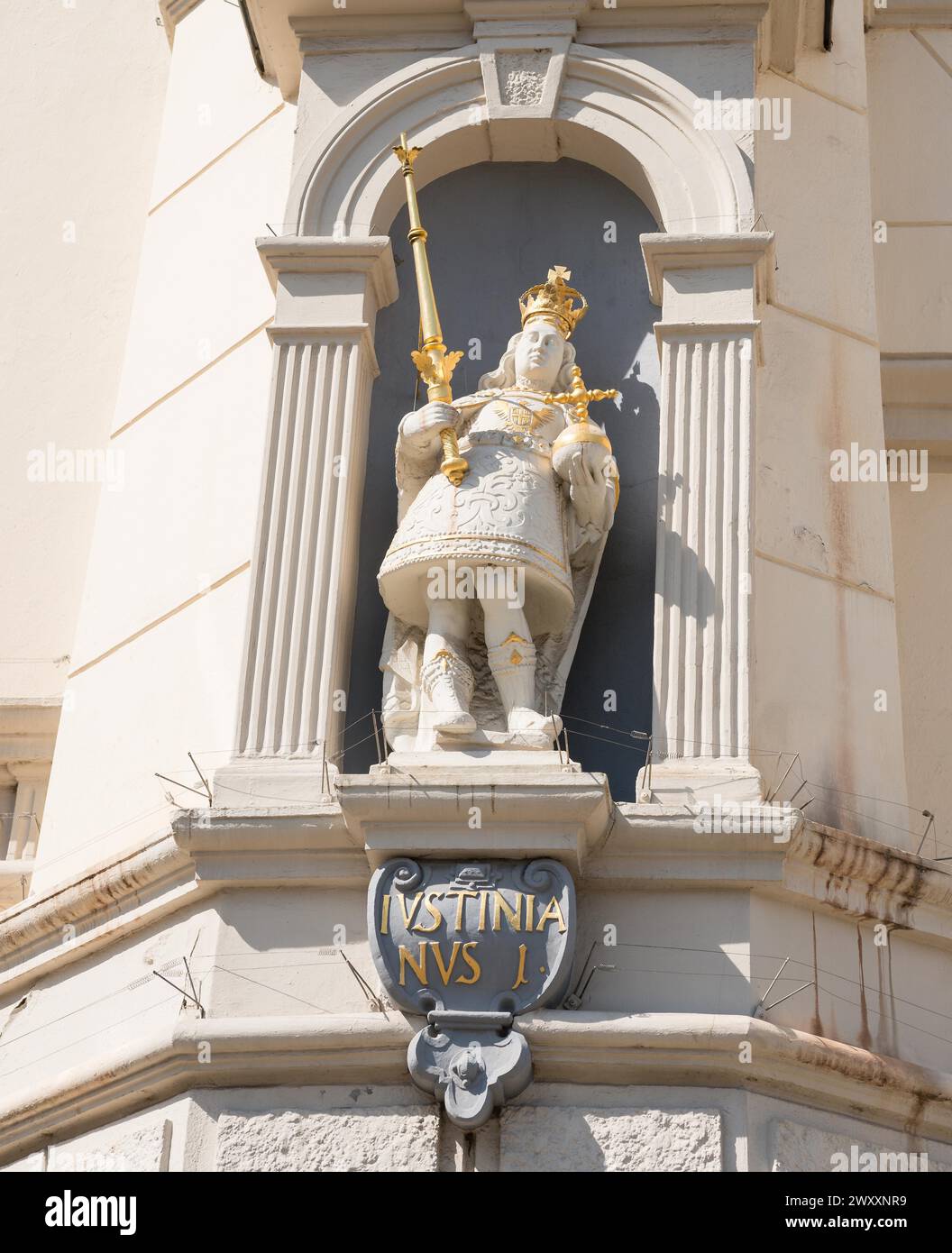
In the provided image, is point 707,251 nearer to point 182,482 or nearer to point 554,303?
point 554,303

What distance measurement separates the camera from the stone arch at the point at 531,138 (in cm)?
917

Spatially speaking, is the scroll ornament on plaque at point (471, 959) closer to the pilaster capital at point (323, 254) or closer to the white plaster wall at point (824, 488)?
the white plaster wall at point (824, 488)

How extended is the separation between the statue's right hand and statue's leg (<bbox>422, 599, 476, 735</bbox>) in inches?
23.6

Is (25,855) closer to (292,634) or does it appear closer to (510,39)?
(292,634)

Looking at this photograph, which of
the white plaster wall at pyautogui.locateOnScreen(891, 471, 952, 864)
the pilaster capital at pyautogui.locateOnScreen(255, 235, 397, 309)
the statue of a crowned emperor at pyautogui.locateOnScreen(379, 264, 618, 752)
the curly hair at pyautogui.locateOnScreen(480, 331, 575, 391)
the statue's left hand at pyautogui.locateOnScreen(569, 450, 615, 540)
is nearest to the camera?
the statue of a crowned emperor at pyautogui.locateOnScreen(379, 264, 618, 752)

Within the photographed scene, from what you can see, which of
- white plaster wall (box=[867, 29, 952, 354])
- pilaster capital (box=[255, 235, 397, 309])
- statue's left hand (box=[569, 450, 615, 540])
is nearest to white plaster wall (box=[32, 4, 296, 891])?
pilaster capital (box=[255, 235, 397, 309])

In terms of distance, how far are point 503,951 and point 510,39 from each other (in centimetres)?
377

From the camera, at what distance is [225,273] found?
9859mm

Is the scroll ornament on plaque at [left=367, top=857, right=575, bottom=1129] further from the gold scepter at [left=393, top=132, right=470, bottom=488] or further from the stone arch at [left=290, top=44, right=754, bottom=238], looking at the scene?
the stone arch at [left=290, top=44, right=754, bottom=238]

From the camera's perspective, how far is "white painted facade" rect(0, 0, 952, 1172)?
7.57 meters

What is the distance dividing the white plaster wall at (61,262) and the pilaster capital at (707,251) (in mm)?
2830

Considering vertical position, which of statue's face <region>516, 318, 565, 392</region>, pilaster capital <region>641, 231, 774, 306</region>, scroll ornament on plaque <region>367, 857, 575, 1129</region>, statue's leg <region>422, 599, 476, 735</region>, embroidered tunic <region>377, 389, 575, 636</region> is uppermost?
pilaster capital <region>641, 231, 774, 306</region>

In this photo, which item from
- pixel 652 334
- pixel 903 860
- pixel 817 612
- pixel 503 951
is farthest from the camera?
pixel 652 334
